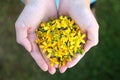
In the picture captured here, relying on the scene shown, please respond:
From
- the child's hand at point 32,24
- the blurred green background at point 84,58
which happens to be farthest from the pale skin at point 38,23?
the blurred green background at point 84,58

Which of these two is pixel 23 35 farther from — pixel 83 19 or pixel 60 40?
pixel 83 19

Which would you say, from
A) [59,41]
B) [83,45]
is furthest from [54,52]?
[83,45]

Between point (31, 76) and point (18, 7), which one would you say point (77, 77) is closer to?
point (31, 76)

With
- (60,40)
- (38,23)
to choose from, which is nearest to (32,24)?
(38,23)

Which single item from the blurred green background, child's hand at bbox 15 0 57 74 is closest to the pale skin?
child's hand at bbox 15 0 57 74

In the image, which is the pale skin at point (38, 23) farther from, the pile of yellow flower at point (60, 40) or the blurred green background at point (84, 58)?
the blurred green background at point (84, 58)

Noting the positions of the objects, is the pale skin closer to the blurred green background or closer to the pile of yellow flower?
the pile of yellow flower
